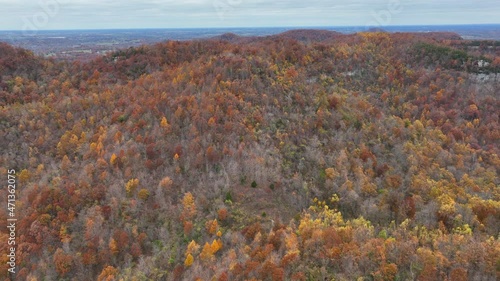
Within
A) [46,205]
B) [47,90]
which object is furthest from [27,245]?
[47,90]

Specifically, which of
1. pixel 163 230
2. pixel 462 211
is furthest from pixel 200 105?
pixel 462 211

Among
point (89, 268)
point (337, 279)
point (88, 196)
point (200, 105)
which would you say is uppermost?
point (200, 105)

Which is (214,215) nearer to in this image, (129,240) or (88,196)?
(129,240)

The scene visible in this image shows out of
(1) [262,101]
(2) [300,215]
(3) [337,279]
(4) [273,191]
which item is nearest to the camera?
(3) [337,279]

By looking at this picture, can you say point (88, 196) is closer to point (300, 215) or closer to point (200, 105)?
point (200, 105)

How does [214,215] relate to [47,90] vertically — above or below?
below

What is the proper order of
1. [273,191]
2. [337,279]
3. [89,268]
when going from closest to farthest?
[337,279], [89,268], [273,191]

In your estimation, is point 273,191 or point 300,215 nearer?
A: point 300,215
